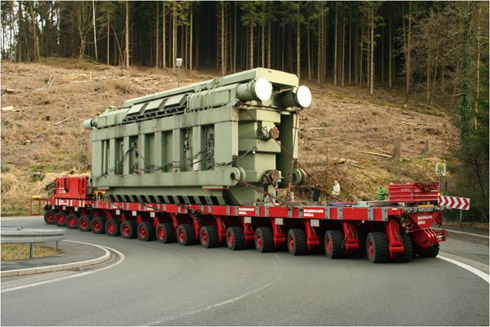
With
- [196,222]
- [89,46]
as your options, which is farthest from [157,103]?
[89,46]

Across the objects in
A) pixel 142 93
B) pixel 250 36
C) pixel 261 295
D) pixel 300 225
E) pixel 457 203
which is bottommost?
pixel 261 295

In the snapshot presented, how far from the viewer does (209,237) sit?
1585 centimetres

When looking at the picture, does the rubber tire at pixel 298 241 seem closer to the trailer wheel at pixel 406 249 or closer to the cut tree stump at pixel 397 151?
the trailer wheel at pixel 406 249

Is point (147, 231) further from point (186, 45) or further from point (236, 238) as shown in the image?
point (186, 45)

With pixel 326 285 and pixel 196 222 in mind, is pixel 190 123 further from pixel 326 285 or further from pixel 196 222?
pixel 326 285

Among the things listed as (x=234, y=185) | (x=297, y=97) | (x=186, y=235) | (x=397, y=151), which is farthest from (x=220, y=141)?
(x=397, y=151)

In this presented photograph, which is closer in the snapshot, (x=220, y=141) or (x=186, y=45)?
(x=220, y=141)

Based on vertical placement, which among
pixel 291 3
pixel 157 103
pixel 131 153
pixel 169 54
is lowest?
pixel 131 153

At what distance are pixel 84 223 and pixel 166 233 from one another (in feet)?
22.4

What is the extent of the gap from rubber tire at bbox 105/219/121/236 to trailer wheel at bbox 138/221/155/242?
75.1 inches

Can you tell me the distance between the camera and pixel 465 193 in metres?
23.0

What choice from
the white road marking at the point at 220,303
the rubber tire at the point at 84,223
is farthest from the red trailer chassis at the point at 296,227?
the white road marking at the point at 220,303

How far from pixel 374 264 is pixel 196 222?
696 cm

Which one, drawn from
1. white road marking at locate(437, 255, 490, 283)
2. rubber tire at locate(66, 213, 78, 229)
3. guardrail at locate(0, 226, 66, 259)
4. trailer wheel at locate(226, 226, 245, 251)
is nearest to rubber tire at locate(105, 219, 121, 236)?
rubber tire at locate(66, 213, 78, 229)
